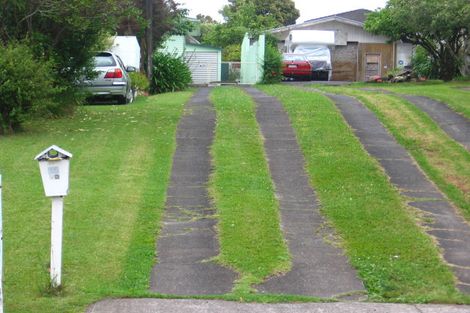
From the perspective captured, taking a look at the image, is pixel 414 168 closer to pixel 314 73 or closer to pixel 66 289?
pixel 66 289

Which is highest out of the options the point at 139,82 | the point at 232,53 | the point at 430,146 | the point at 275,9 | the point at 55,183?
the point at 275,9

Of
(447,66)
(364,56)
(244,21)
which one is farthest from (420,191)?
(244,21)

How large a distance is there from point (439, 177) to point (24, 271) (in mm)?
6873

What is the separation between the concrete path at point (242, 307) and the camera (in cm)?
581

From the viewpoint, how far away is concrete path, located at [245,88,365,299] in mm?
6598

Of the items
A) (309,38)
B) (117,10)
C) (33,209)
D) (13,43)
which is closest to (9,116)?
(13,43)

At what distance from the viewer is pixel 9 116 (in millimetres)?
13617

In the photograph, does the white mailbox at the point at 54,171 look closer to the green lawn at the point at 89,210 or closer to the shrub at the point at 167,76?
the green lawn at the point at 89,210

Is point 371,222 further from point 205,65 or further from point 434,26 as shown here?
point 205,65

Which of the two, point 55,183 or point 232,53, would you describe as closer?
point 55,183

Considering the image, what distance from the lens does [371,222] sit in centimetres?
863

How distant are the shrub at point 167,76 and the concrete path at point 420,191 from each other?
11.4 meters

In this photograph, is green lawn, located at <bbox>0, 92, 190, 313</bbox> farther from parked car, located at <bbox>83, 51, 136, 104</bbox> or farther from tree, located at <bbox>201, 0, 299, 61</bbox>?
tree, located at <bbox>201, 0, 299, 61</bbox>

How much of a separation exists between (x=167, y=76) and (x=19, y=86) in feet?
46.7
